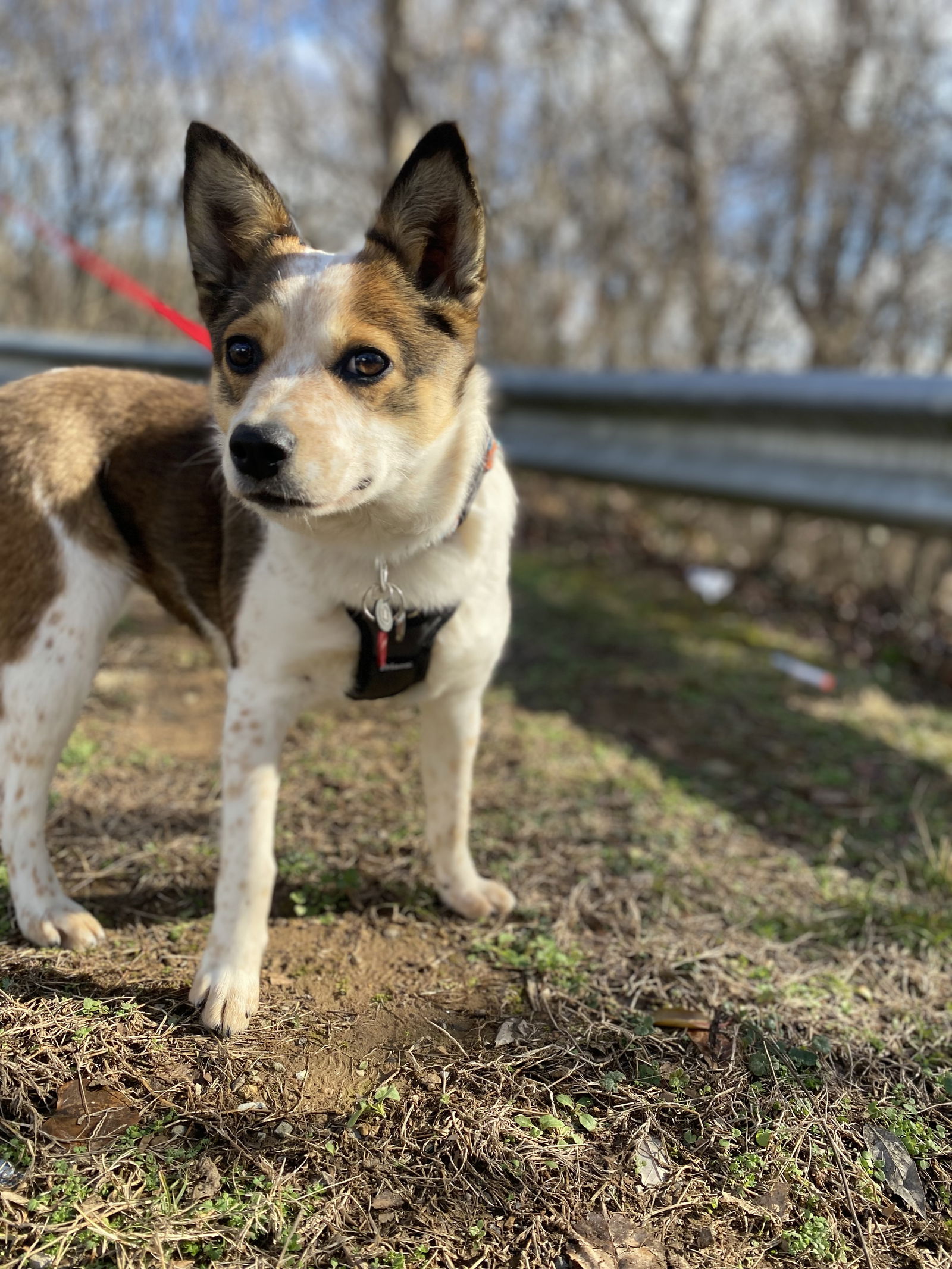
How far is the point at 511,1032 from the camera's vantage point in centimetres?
219

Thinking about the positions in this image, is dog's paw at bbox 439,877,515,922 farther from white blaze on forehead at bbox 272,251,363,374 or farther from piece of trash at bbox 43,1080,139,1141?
white blaze on forehead at bbox 272,251,363,374

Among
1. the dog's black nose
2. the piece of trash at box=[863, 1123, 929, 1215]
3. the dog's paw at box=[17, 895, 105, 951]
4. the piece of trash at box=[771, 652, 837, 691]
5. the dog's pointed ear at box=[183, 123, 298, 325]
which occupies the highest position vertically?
the dog's pointed ear at box=[183, 123, 298, 325]

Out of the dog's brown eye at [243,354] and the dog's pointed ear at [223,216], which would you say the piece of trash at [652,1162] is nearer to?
the dog's brown eye at [243,354]

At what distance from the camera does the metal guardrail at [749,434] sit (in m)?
3.79

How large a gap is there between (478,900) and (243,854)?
0.72 meters

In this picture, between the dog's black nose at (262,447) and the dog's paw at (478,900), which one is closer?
the dog's black nose at (262,447)

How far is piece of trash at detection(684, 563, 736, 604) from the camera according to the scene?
19.1ft

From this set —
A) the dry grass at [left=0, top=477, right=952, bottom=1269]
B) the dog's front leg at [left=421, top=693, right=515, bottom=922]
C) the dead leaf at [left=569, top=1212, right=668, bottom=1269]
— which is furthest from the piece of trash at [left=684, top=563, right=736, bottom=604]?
the dead leaf at [left=569, top=1212, right=668, bottom=1269]

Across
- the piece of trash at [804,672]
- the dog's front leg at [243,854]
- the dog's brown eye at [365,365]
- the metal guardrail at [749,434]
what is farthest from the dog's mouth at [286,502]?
the piece of trash at [804,672]

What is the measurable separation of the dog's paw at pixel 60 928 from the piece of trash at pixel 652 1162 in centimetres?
141

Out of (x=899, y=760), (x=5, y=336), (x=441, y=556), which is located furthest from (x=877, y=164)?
(x=441, y=556)

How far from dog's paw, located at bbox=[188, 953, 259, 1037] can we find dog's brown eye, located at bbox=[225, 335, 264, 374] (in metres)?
1.39

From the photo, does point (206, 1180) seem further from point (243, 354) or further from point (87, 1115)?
point (243, 354)

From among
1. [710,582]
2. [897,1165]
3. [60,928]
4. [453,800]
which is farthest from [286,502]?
[710,582]
